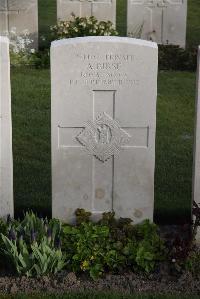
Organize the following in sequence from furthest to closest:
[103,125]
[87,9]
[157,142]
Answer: [87,9]
[157,142]
[103,125]

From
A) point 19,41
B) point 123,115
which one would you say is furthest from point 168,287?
point 19,41

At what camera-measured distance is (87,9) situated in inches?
535

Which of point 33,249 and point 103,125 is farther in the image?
point 103,125

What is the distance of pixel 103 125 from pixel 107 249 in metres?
0.97

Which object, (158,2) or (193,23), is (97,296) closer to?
(158,2)

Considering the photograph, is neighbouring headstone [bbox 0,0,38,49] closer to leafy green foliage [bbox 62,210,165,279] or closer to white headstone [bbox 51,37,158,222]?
white headstone [bbox 51,37,158,222]

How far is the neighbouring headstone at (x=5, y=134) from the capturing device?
18.2ft

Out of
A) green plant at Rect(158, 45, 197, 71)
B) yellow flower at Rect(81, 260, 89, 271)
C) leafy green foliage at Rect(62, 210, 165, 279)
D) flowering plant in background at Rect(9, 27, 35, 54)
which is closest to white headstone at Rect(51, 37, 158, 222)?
leafy green foliage at Rect(62, 210, 165, 279)

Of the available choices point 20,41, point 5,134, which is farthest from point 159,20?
point 5,134

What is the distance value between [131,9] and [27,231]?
28.9 feet

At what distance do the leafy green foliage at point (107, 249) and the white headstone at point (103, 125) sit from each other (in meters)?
0.29

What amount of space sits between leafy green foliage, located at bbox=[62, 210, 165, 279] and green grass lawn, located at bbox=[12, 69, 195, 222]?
3.12 ft

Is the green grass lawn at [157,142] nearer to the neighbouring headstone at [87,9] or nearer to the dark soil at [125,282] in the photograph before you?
the dark soil at [125,282]

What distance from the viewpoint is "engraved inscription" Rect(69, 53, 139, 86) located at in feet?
18.4
